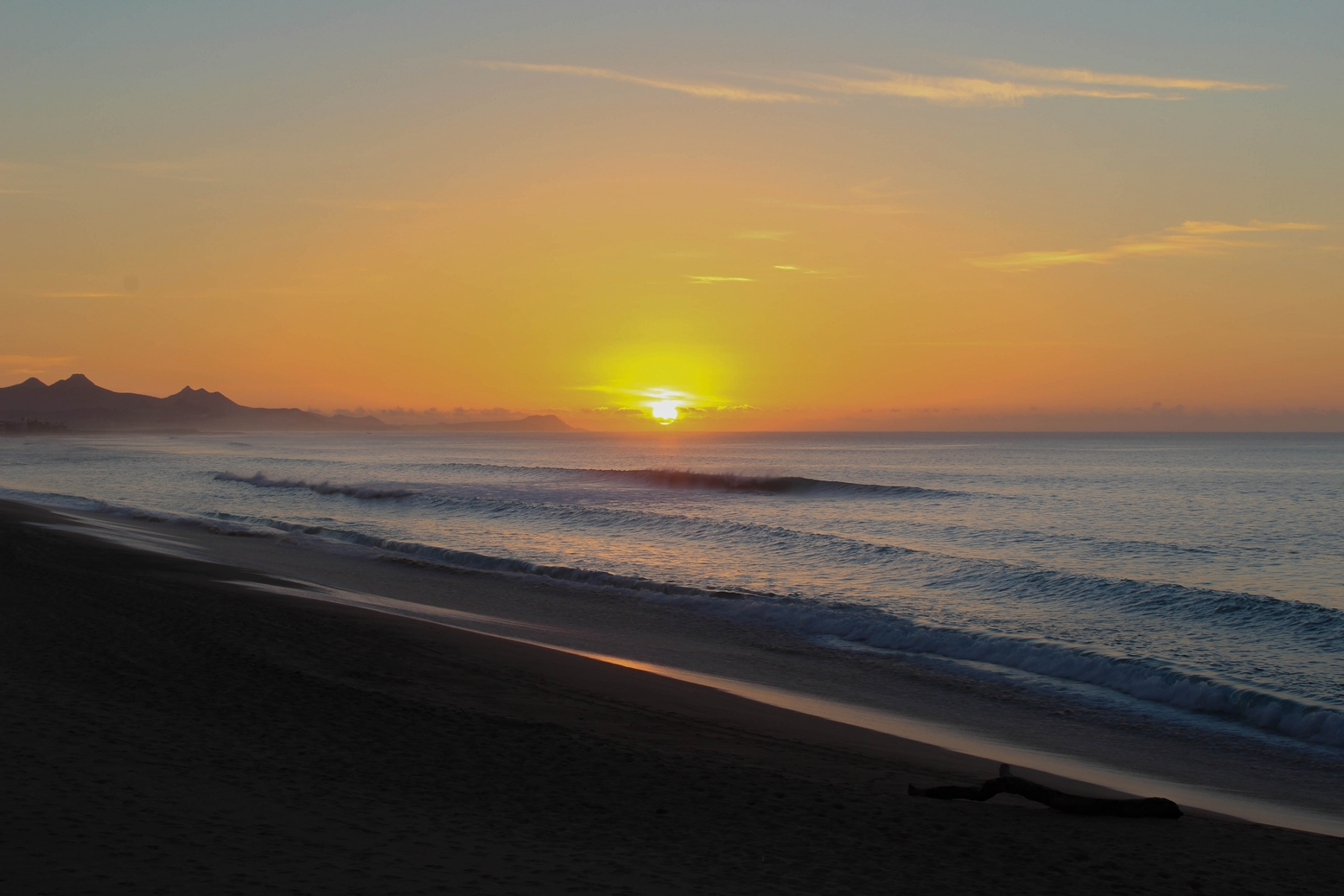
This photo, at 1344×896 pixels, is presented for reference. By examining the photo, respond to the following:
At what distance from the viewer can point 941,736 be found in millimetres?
9805

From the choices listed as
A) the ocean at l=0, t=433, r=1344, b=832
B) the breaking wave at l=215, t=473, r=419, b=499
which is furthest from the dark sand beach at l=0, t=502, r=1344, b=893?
the breaking wave at l=215, t=473, r=419, b=499

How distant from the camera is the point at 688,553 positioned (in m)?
25.7

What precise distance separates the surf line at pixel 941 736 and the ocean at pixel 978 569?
374mm

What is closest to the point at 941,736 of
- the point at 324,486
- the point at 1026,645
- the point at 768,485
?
the point at 1026,645

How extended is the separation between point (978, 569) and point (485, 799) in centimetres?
1772

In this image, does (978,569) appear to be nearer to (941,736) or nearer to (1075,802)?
(941,736)

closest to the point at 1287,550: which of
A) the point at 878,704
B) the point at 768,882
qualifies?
the point at 878,704

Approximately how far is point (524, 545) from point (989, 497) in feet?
95.2

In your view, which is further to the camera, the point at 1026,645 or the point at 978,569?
the point at 978,569

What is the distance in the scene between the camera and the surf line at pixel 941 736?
7.78m

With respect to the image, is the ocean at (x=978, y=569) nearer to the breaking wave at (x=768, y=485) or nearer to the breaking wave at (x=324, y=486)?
the breaking wave at (x=324, y=486)

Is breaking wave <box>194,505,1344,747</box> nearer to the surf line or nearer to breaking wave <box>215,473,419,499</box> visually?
the surf line

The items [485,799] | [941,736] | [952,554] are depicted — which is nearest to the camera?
[485,799]

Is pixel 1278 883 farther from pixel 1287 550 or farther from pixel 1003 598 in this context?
pixel 1287 550
